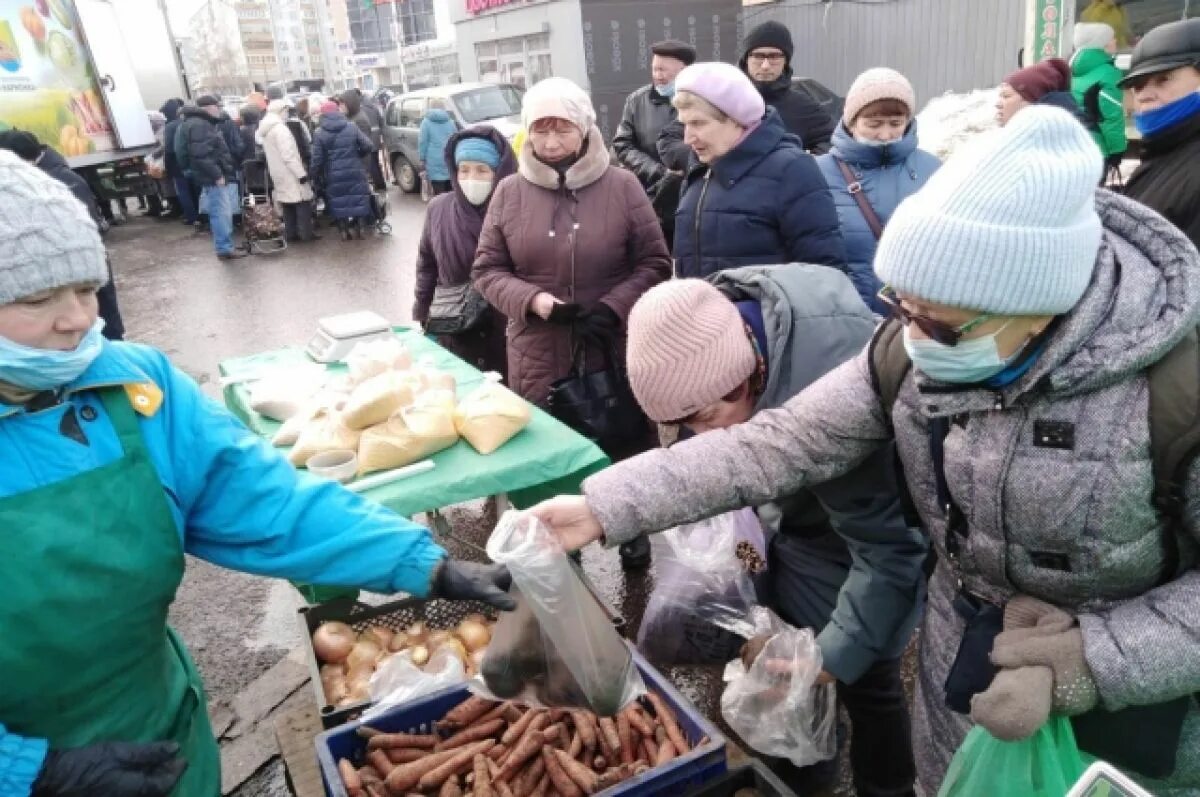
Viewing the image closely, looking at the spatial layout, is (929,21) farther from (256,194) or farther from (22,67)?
(22,67)

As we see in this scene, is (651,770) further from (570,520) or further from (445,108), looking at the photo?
(445,108)

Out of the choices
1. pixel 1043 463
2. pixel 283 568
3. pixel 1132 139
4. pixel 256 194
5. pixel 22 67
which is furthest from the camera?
pixel 256 194

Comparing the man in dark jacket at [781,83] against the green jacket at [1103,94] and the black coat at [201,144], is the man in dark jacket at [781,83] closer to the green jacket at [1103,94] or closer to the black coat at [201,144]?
the green jacket at [1103,94]

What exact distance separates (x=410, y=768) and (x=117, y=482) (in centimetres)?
99

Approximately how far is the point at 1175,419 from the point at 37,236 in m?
1.78

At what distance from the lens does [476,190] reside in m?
4.41

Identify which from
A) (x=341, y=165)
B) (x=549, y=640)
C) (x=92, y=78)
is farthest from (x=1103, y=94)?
(x=92, y=78)

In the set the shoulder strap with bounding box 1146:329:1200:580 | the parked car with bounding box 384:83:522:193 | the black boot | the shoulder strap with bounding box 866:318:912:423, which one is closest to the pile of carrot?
the shoulder strap with bounding box 866:318:912:423

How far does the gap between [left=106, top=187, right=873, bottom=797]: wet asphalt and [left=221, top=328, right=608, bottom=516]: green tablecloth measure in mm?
614

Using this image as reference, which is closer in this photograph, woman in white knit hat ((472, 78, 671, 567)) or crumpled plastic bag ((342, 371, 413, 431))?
crumpled plastic bag ((342, 371, 413, 431))

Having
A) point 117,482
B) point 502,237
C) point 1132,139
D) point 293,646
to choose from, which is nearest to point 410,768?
point 117,482

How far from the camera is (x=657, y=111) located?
593 centimetres

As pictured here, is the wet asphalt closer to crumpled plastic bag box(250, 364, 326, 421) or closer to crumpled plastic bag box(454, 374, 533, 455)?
crumpled plastic bag box(454, 374, 533, 455)

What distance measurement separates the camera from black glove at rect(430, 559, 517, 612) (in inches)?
74.2
